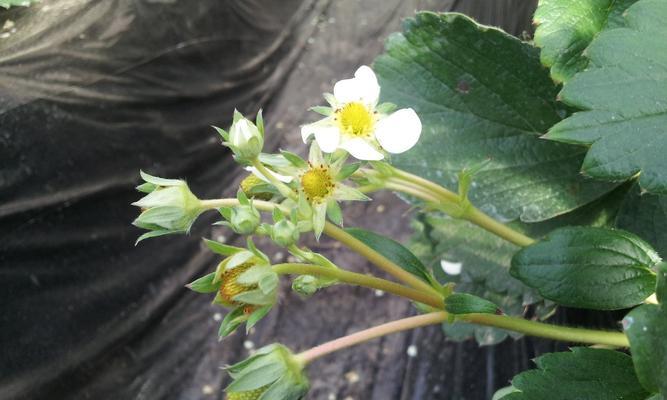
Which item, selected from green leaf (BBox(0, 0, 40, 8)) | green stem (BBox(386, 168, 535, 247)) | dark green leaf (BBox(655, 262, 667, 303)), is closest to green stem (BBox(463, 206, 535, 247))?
green stem (BBox(386, 168, 535, 247))

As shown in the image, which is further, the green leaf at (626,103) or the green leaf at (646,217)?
the green leaf at (646,217)

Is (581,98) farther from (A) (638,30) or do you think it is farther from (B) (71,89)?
(B) (71,89)

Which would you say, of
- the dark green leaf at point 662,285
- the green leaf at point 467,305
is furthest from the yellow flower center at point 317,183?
the dark green leaf at point 662,285

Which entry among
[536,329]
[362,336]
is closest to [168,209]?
[362,336]

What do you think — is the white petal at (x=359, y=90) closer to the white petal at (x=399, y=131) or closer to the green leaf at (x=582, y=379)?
the white petal at (x=399, y=131)

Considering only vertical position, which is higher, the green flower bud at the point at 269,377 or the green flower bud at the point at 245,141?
the green flower bud at the point at 245,141

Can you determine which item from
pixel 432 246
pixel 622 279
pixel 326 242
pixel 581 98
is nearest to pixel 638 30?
pixel 581 98
